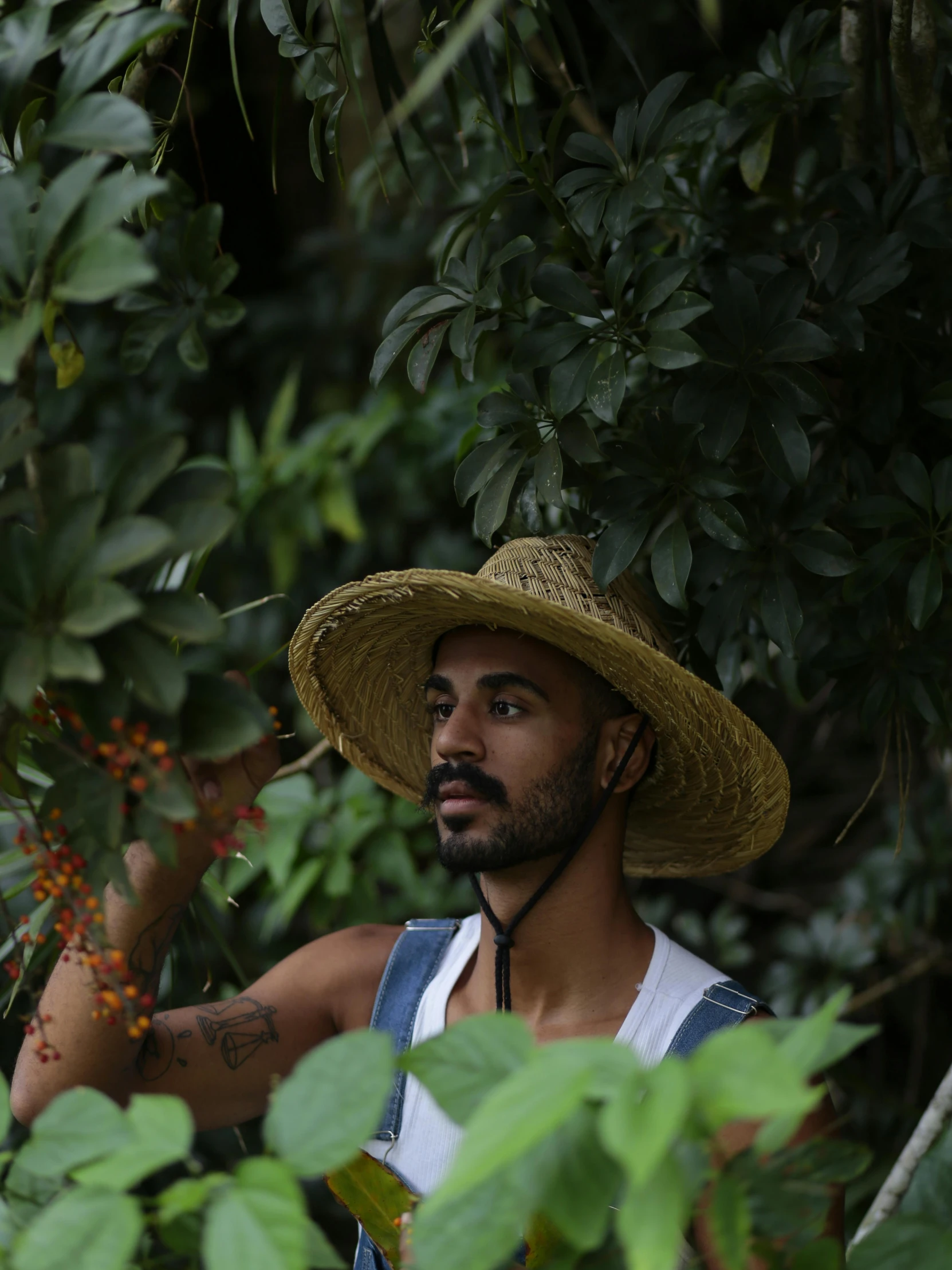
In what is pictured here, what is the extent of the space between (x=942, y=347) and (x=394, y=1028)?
3.60ft

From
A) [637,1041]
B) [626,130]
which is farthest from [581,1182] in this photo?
[626,130]

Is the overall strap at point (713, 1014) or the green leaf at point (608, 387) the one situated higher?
the green leaf at point (608, 387)

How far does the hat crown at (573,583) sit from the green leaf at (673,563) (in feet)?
0.22

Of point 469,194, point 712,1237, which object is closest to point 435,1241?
point 712,1237

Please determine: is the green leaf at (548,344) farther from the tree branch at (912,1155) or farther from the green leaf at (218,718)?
the tree branch at (912,1155)

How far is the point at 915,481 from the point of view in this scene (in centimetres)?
137

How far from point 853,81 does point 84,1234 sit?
1617mm

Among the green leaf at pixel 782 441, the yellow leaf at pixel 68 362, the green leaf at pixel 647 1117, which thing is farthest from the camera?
the green leaf at pixel 782 441

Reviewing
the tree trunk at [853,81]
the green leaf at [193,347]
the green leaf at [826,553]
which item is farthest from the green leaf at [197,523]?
the tree trunk at [853,81]

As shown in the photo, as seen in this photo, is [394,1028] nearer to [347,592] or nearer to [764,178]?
[347,592]

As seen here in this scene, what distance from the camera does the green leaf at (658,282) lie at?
51.9 inches

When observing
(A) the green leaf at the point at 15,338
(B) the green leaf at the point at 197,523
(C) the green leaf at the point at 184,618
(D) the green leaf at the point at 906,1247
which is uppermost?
(A) the green leaf at the point at 15,338

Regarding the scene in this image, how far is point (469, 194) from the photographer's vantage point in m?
2.17

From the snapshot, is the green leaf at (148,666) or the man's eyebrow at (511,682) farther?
the man's eyebrow at (511,682)
